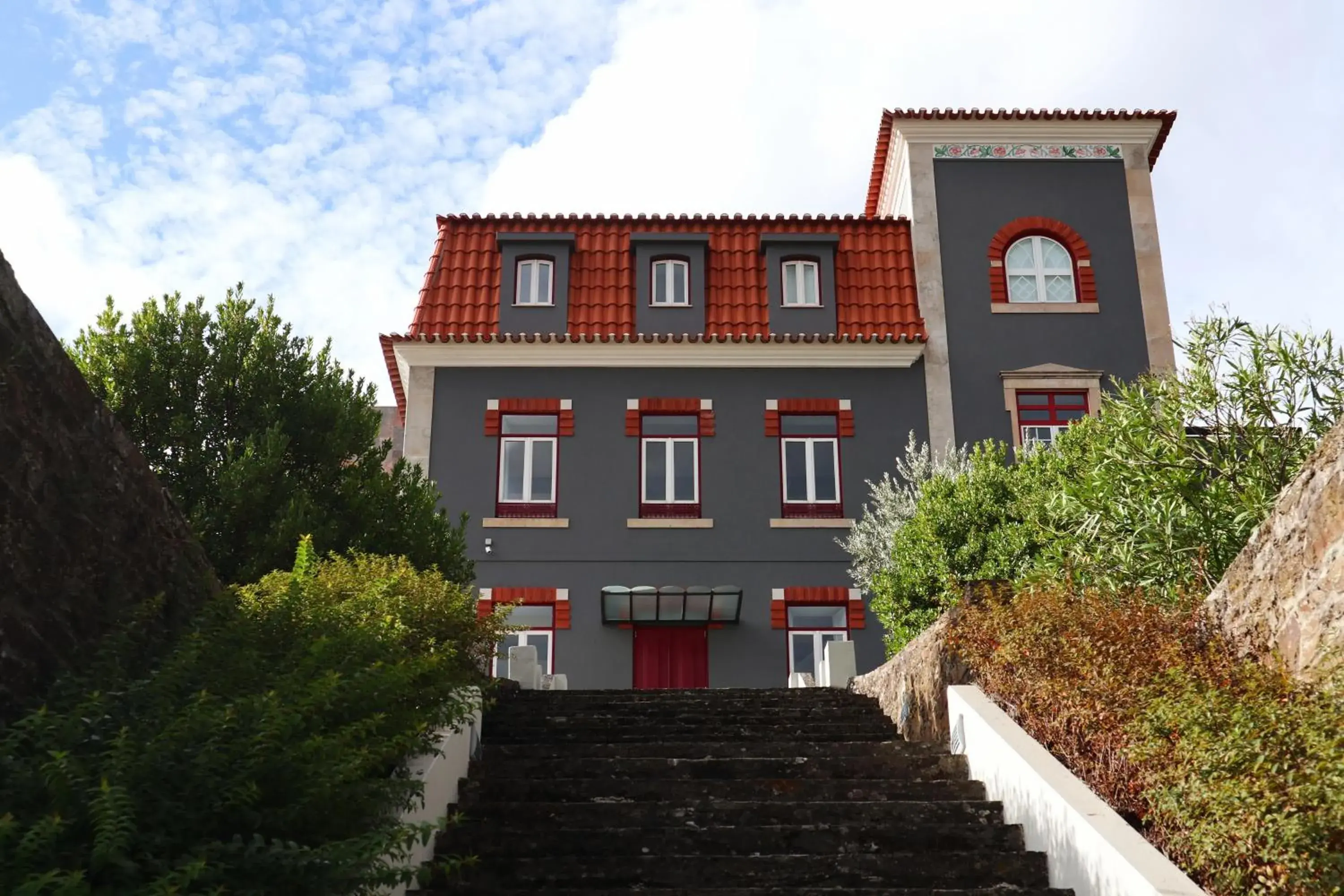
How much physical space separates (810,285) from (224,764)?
55.0ft

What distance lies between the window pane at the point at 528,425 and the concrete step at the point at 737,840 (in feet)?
40.1

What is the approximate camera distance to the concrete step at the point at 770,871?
6898 mm

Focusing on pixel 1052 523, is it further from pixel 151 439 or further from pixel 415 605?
pixel 151 439

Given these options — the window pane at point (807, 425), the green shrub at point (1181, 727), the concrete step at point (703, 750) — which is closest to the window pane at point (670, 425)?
the window pane at point (807, 425)

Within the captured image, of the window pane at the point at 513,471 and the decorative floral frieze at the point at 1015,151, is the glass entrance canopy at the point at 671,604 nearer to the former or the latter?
the window pane at the point at 513,471

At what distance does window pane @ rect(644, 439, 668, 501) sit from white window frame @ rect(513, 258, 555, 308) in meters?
2.95

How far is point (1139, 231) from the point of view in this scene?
810 inches

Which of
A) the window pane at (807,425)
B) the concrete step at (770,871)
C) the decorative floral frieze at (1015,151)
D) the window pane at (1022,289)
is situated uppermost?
the decorative floral frieze at (1015,151)

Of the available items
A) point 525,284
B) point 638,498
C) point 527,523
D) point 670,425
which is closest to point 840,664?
Result: point 638,498

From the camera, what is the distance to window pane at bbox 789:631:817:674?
18219mm

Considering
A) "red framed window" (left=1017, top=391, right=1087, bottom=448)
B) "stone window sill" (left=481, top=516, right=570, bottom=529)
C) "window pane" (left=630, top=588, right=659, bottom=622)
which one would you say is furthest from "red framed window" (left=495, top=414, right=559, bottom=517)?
"red framed window" (left=1017, top=391, right=1087, bottom=448)

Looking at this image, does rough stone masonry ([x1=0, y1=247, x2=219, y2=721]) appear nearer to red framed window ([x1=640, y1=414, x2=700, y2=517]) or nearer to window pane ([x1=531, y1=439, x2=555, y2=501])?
window pane ([x1=531, y1=439, x2=555, y2=501])

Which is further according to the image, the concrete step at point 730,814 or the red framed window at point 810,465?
the red framed window at point 810,465

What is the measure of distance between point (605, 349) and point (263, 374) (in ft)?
23.0
